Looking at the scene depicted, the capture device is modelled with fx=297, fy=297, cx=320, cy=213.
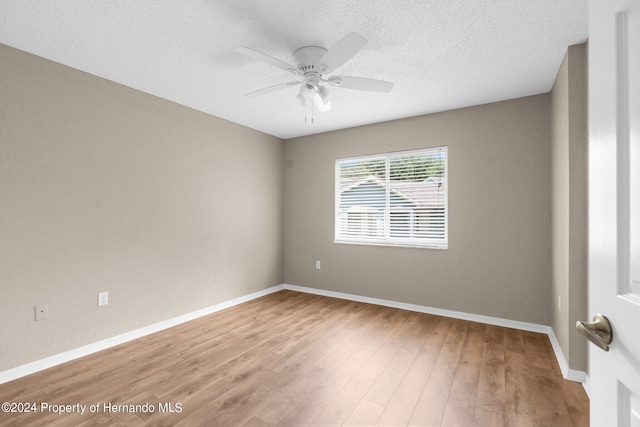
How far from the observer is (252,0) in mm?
1798

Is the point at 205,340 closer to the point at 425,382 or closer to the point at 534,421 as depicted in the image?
the point at 425,382

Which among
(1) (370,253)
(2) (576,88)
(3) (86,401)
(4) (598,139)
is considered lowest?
(3) (86,401)

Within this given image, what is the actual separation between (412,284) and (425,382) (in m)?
1.75

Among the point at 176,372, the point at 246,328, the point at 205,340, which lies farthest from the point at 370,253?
A: the point at 176,372

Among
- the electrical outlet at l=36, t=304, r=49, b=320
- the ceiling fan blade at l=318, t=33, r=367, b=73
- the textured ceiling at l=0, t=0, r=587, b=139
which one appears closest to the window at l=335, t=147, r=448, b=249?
Answer: the textured ceiling at l=0, t=0, r=587, b=139

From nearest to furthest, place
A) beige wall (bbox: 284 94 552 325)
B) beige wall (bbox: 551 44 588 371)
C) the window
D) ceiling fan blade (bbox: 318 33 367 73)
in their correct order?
ceiling fan blade (bbox: 318 33 367 73) < beige wall (bbox: 551 44 588 371) < beige wall (bbox: 284 94 552 325) < the window

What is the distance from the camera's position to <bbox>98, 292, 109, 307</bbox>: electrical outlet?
2762 mm

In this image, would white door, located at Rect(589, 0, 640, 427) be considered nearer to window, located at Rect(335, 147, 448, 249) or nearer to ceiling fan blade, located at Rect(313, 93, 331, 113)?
ceiling fan blade, located at Rect(313, 93, 331, 113)

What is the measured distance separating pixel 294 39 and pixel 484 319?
3478 mm

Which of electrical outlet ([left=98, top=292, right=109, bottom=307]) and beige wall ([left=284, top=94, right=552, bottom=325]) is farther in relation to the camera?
beige wall ([left=284, top=94, right=552, bottom=325])

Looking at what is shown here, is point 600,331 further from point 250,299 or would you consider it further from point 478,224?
point 250,299

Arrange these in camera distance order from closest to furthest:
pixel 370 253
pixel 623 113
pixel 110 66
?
pixel 623 113, pixel 110 66, pixel 370 253

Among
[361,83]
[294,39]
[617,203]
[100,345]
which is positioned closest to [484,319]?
[361,83]

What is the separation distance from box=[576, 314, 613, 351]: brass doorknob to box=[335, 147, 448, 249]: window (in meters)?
3.03
